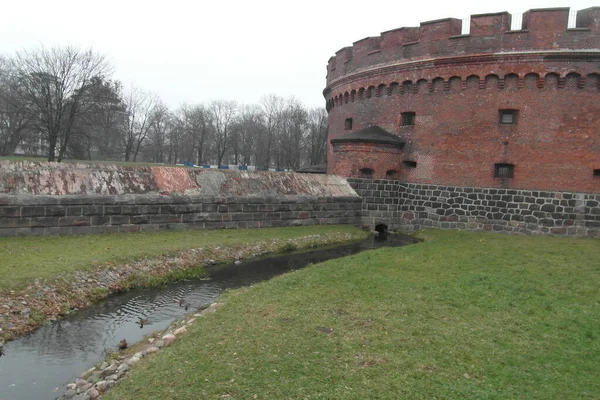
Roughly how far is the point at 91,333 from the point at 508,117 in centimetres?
1498

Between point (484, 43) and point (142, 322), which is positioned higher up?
point (484, 43)

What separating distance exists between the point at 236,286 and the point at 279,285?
4.50 ft

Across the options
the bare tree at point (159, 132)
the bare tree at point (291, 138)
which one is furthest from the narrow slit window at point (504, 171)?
the bare tree at point (159, 132)

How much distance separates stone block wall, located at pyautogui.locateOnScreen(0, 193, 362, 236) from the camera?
391 inches

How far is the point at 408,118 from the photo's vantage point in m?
18.1

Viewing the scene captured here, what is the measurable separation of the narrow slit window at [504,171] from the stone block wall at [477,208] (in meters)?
0.55

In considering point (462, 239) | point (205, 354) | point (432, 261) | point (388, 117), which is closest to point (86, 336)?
point (205, 354)

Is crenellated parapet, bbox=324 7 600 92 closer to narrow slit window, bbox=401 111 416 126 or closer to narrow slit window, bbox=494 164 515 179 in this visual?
narrow slit window, bbox=401 111 416 126

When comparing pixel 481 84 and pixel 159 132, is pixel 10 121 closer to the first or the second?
pixel 159 132

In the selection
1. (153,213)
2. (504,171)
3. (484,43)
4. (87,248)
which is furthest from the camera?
(504,171)

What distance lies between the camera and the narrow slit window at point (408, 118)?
1794 cm

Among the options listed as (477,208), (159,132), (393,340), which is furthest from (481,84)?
(159,132)

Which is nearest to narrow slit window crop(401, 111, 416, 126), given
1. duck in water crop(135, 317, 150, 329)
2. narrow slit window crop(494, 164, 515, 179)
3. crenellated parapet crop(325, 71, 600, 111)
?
crenellated parapet crop(325, 71, 600, 111)

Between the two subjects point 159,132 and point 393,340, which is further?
point 159,132
